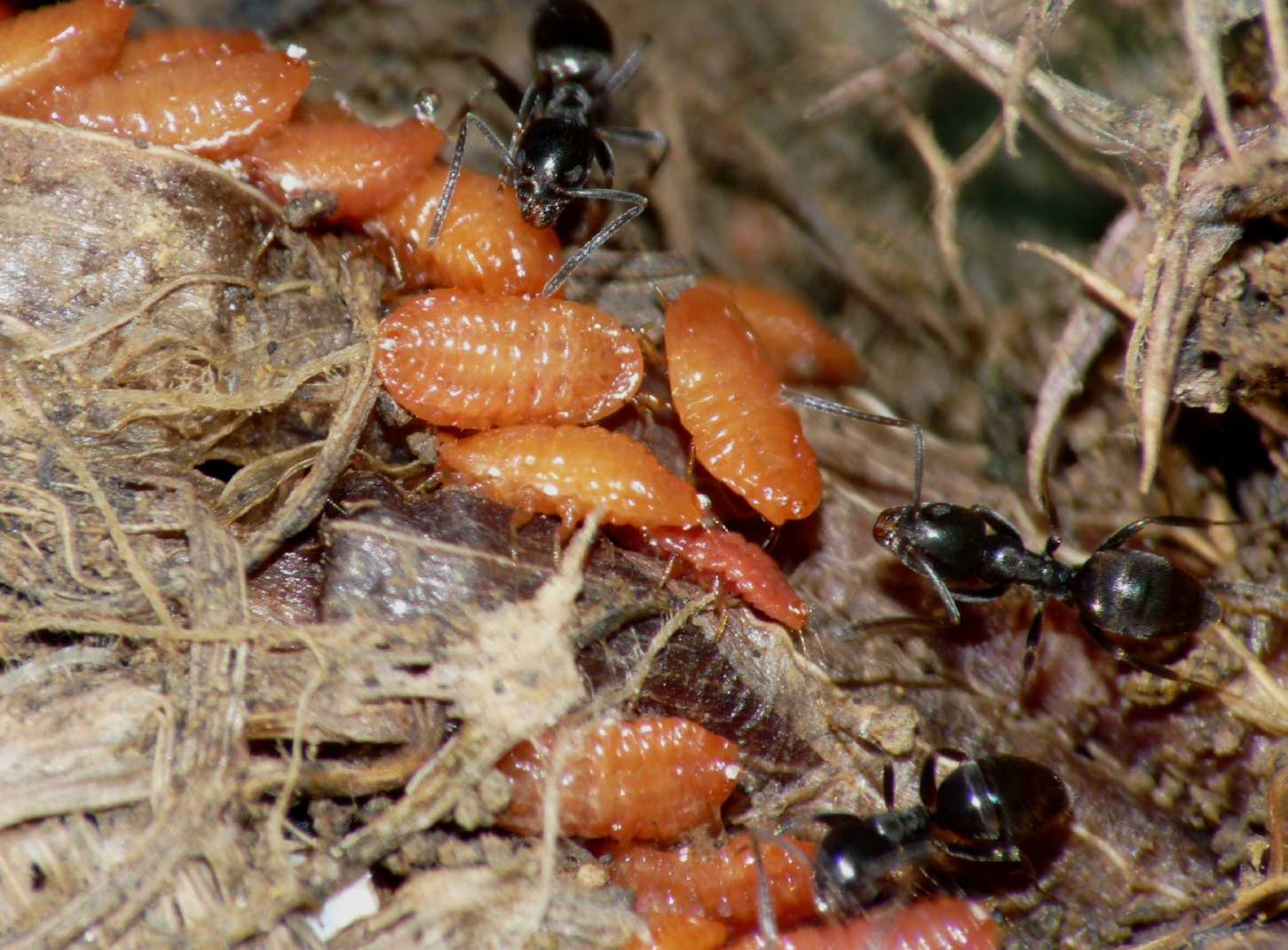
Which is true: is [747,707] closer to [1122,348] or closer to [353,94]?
[1122,348]

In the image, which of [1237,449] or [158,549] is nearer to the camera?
[158,549]

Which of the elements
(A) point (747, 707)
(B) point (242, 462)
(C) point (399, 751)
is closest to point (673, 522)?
(A) point (747, 707)

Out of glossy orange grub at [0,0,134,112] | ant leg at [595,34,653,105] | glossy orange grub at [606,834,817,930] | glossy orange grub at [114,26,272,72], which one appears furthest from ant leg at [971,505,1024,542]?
glossy orange grub at [0,0,134,112]

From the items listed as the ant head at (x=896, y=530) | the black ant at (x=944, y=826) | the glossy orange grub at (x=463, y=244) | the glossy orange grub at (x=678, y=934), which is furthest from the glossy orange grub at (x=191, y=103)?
the black ant at (x=944, y=826)

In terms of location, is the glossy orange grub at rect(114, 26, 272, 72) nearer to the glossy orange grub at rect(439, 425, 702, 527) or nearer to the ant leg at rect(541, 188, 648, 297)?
the ant leg at rect(541, 188, 648, 297)

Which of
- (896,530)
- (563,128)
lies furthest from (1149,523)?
(563,128)

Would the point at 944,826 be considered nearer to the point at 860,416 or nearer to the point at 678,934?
the point at 678,934
